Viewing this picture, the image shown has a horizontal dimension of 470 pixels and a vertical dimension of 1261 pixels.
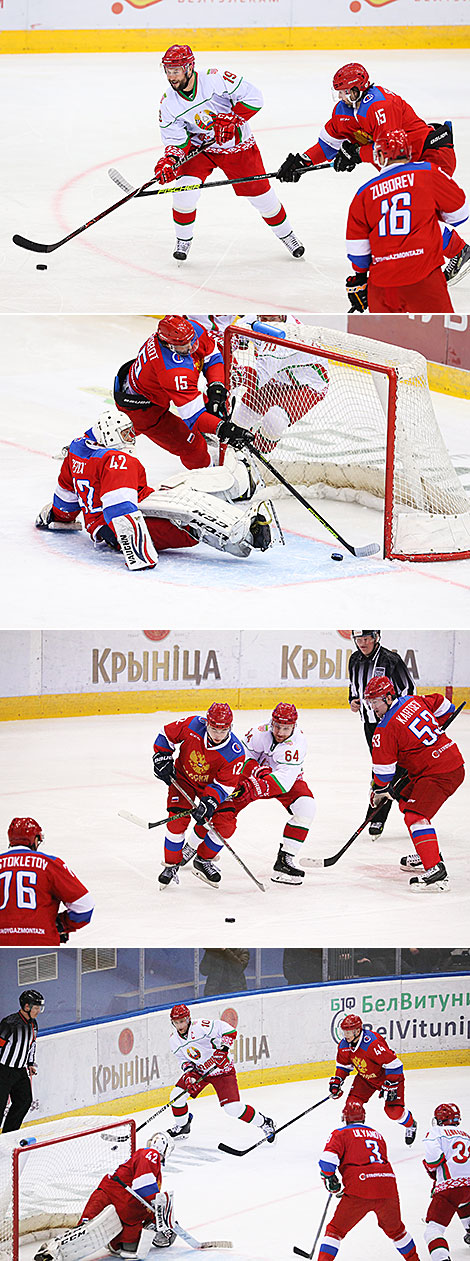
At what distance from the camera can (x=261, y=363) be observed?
22.1 ft

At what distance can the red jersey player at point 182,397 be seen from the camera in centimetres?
594

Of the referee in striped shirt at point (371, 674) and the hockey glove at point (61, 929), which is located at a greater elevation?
the referee in striped shirt at point (371, 674)

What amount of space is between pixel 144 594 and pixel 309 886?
5.12 ft

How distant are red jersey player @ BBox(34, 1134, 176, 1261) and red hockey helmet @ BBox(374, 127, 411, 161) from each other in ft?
12.0

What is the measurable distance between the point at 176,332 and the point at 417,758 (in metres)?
1.80

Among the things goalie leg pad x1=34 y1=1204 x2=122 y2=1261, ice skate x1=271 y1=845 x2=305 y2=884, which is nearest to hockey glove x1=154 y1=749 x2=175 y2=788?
ice skate x1=271 y1=845 x2=305 y2=884

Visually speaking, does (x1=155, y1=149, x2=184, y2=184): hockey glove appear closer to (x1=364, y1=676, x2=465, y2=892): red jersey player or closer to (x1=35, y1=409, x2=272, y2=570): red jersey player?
(x1=35, y1=409, x2=272, y2=570): red jersey player

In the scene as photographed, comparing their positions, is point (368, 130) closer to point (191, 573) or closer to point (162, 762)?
point (191, 573)

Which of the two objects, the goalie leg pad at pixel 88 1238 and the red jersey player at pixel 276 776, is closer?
the goalie leg pad at pixel 88 1238

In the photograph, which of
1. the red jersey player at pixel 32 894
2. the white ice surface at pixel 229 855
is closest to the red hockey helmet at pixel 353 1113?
the white ice surface at pixel 229 855

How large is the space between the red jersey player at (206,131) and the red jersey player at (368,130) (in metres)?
0.21

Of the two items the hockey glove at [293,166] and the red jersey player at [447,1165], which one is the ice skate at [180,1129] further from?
the hockey glove at [293,166]

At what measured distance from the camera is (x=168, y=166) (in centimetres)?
636

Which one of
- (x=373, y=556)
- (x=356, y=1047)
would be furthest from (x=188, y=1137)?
(x=373, y=556)
